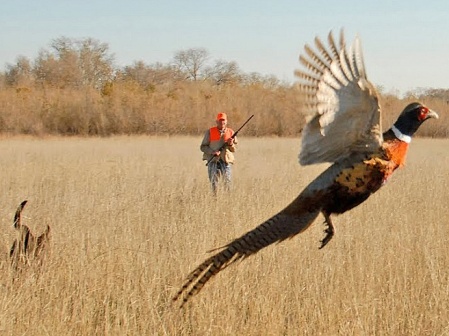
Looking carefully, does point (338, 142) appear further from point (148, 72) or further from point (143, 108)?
point (148, 72)

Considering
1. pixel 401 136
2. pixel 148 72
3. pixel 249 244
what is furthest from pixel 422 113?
pixel 148 72

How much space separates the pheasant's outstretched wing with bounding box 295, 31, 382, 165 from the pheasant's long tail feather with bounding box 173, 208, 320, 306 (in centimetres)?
43

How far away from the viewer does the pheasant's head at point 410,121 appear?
404 cm

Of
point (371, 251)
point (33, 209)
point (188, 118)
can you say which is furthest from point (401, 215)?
point (188, 118)

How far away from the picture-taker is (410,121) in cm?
405

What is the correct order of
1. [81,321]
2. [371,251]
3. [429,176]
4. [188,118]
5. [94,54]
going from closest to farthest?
[81,321] < [371,251] < [429,176] < [188,118] < [94,54]

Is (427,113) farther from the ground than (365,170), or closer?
farther from the ground

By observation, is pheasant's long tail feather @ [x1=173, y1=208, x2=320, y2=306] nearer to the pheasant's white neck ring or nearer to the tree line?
the pheasant's white neck ring

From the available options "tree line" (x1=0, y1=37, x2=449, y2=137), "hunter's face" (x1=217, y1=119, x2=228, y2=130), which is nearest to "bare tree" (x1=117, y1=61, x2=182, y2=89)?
"tree line" (x1=0, y1=37, x2=449, y2=137)

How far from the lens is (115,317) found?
13.1 ft

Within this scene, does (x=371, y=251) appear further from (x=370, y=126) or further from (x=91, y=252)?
(x=91, y=252)

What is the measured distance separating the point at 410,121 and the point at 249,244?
128cm

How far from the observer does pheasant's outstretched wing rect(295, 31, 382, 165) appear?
12.9 ft

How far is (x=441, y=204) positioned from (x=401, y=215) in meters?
0.93
